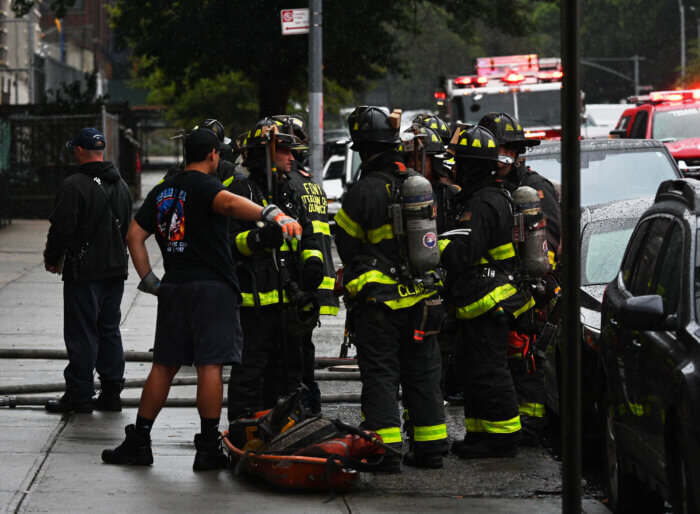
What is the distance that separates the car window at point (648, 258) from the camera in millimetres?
6320

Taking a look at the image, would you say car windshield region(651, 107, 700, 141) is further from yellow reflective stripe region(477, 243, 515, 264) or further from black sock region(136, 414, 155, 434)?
black sock region(136, 414, 155, 434)

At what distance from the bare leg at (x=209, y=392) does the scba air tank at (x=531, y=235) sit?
1.93 m

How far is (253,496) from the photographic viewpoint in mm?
6590

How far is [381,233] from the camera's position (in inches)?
286

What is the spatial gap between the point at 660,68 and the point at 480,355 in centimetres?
7931

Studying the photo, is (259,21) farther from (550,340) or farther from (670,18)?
(670,18)

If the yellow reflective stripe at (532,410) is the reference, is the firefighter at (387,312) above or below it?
above

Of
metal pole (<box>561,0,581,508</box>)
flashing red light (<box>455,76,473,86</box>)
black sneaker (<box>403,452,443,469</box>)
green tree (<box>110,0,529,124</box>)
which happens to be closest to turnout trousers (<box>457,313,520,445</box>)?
black sneaker (<box>403,452,443,469</box>)

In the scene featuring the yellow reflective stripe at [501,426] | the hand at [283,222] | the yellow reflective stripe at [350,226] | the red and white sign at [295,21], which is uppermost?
the red and white sign at [295,21]

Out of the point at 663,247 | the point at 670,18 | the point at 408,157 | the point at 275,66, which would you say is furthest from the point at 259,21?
the point at 670,18

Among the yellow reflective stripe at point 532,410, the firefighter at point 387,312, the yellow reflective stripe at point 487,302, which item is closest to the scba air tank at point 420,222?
the firefighter at point 387,312

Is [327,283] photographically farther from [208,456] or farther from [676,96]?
[676,96]

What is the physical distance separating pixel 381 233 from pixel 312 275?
20.7 inches

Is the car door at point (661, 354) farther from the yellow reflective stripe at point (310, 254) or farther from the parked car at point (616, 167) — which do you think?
the parked car at point (616, 167)
